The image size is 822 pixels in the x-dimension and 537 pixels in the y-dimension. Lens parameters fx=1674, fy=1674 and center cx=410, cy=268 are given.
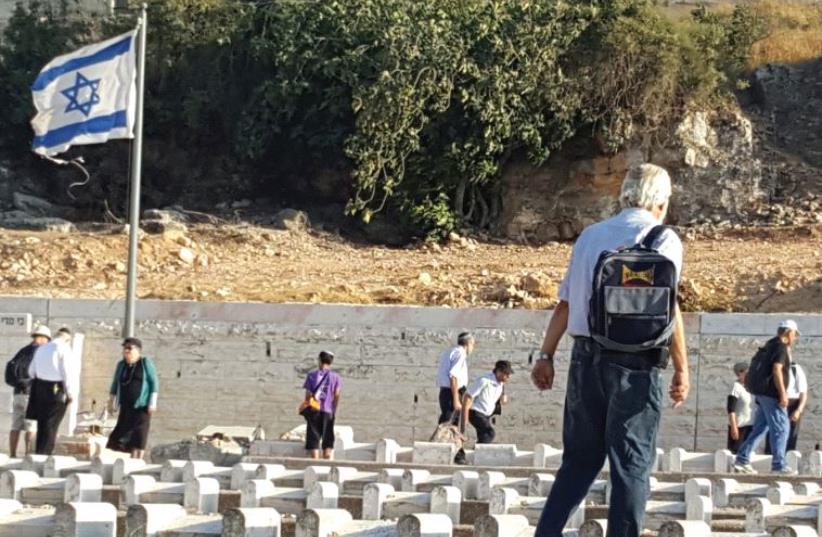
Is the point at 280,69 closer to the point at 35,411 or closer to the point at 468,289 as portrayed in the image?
the point at 468,289

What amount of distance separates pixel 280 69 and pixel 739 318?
10627 mm

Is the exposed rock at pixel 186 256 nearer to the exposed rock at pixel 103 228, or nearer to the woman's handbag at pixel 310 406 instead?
the exposed rock at pixel 103 228

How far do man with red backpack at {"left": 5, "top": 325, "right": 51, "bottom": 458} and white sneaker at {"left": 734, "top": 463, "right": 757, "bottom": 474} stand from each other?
23.3 ft

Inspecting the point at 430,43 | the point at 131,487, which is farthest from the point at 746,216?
the point at 131,487

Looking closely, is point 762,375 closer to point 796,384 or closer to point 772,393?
point 772,393

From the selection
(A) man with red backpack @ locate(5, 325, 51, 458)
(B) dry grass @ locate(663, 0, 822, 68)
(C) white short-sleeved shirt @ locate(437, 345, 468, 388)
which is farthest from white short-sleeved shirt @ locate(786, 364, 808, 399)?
(B) dry grass @ locate(663, 0, 822, 68)

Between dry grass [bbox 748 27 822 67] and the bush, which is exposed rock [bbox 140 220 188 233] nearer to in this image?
the bush

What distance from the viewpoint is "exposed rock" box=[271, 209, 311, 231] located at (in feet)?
87.5

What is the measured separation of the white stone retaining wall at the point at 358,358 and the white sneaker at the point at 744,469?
16.2ft

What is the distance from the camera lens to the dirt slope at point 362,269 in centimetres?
2206

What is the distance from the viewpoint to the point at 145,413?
611 inches

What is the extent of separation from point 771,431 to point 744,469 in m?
0.72

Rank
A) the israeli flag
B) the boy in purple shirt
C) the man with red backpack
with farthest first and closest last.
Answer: the israeli flag < the man with red backpack < the boy in purple shirt

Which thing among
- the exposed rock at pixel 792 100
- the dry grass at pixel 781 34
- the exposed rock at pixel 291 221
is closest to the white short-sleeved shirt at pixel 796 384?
the exposed rock at pixel 291 221
